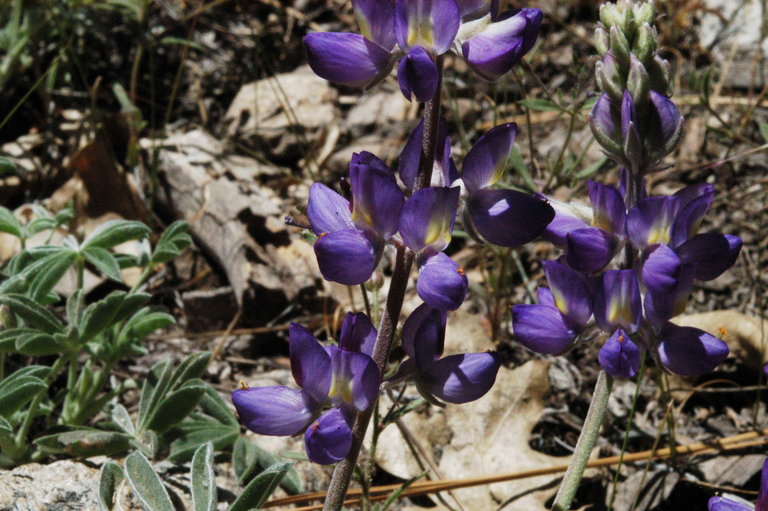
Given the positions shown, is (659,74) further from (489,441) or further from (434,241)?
(489,441)

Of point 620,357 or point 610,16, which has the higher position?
point 610,16

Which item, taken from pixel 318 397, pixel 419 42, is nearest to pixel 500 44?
pixel 419 42

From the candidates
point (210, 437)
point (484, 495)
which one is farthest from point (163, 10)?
point (484, 495)

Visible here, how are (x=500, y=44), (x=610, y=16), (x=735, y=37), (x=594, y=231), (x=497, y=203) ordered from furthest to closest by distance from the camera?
(x=735, y=37)
(x=610, y=16)
(x=594, y=231)
(x=497, y=203)
(x=500, y=44)

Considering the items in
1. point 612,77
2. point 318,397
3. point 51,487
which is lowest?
point 51,487

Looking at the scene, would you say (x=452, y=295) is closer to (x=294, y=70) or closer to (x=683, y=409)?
(x=683, y=409)

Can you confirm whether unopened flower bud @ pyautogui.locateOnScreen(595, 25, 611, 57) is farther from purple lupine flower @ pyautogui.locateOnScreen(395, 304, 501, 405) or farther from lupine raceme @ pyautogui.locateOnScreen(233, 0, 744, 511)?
purple lupine flower @ pyautogui.locateOnScreen(395, 304, 501, 405)

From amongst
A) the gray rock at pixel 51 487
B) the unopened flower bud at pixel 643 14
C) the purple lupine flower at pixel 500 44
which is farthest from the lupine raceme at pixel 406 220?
the gray rock at pixel 51 487
